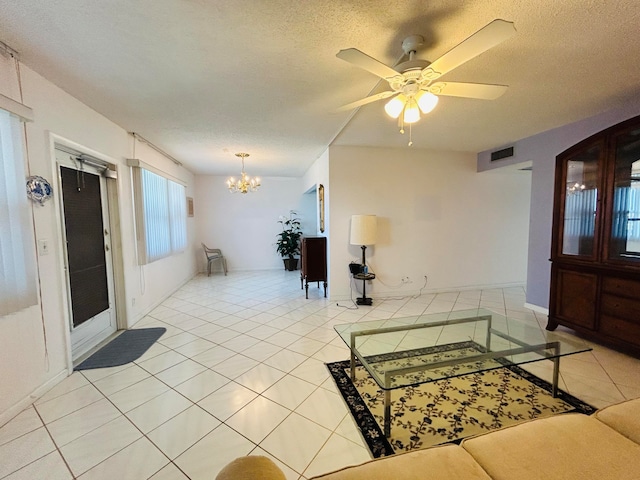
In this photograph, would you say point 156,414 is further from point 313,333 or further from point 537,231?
point 537,231

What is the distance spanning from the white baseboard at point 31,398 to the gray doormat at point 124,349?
0.67 feet

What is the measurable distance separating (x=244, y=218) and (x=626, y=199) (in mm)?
6622

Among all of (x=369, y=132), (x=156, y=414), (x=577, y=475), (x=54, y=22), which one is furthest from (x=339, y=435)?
(x=369, y=132)

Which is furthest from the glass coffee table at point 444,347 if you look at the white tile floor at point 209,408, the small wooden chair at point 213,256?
the small wooden chair at point 213,256

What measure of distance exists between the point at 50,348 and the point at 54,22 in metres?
2.30

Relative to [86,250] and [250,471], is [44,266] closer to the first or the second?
[86,250]

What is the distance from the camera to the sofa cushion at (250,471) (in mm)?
741

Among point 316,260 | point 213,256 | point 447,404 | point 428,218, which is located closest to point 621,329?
point 447,404

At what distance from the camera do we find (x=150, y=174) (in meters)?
3.90

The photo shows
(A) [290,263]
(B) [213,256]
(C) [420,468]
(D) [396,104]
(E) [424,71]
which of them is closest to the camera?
(C) [420,468]

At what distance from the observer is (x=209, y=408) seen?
1.87 metres

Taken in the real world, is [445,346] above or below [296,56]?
below

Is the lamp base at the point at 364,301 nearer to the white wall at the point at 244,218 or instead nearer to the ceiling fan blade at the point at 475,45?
the ceiling fan blade at the point at 475,45

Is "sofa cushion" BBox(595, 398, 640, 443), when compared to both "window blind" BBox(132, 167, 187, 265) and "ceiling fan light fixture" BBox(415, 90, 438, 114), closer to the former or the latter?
"ceiling fan light fixture" BBox(415, 90, 438, 114)
